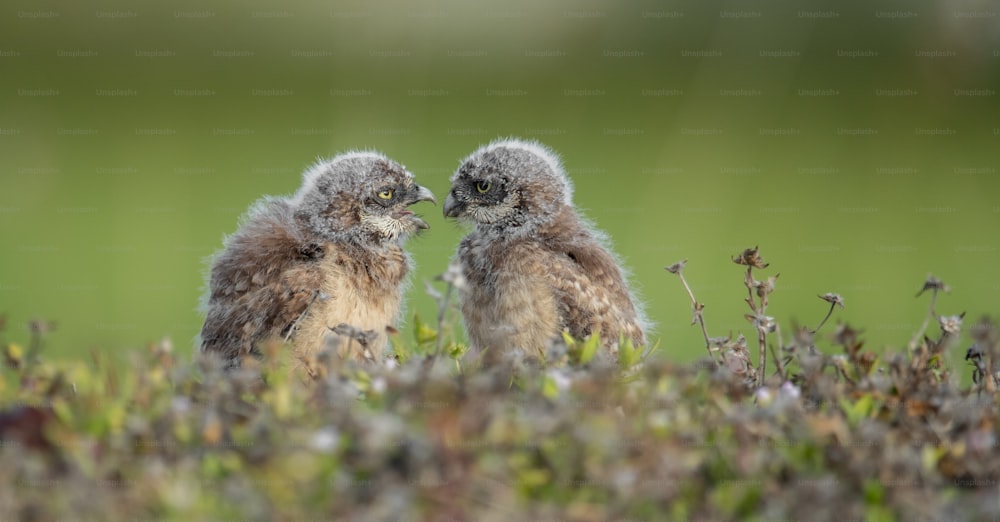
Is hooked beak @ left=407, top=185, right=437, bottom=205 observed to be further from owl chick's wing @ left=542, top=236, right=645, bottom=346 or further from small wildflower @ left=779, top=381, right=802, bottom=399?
small wildflower @ left=779, top=381, right=802, bottom=399

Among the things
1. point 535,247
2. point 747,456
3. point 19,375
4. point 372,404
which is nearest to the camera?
point 747,456

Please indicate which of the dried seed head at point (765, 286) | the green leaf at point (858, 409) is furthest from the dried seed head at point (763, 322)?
the green leaf at point (858, 409)

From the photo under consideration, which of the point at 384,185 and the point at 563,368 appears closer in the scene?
the point at 563,368

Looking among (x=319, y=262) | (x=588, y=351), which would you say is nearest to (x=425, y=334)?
(x=588, y=351)

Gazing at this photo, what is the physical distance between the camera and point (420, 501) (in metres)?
2.93

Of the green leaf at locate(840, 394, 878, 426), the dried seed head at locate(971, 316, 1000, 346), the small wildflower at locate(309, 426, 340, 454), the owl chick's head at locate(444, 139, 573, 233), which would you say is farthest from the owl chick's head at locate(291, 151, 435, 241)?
the dried seed head at locate(971, 316, 1000, 346)

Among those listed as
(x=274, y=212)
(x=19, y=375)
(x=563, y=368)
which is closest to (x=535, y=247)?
(x=274, y=212)

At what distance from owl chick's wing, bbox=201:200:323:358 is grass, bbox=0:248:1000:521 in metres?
1.56

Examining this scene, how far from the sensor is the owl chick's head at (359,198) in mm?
6117

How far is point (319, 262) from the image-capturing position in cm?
583

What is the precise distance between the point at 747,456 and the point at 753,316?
5.07ft

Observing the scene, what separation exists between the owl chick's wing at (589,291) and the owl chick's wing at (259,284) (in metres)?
1.42

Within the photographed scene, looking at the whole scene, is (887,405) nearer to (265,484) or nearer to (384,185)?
(265,484)

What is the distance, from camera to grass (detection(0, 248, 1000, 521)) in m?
2.90
